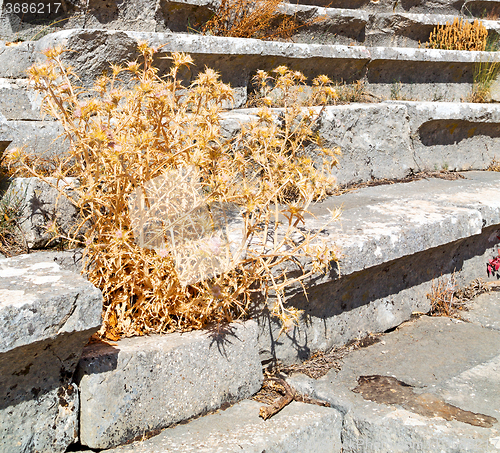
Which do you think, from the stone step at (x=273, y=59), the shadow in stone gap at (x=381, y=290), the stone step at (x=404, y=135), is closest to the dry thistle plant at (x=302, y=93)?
the stone step at (x=273, y=59)

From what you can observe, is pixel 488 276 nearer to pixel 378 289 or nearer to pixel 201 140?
pixel 378 289

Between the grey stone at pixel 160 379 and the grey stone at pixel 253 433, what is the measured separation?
5cm

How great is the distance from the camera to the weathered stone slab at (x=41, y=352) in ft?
4.28

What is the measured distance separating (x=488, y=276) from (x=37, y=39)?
10.3ft

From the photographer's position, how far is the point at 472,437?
1.63m

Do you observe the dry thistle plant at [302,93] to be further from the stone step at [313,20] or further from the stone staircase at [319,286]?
the stone step at [313,20]

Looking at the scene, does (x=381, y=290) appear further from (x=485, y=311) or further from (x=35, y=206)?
(x=35, y=206)

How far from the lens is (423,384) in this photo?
1981 mm

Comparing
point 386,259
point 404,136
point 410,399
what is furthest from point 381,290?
point 404,136

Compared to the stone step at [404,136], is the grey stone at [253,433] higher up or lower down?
lower down

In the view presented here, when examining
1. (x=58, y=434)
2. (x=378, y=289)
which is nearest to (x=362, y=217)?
(x=378, y=289)

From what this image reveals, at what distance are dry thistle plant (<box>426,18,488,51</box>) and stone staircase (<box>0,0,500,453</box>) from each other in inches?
13.5

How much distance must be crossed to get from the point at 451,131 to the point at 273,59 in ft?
5.46

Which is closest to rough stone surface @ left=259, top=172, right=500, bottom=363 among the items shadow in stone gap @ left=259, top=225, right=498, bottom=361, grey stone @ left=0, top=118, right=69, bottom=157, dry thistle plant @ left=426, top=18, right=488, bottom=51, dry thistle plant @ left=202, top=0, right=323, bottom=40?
shadow in stone gap @ left=259, top=225, right=498, bottom=361
